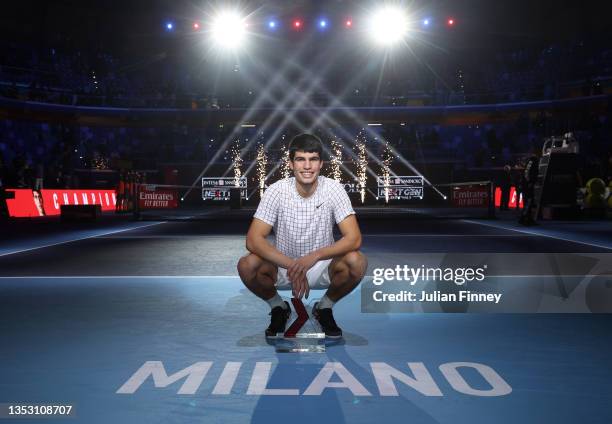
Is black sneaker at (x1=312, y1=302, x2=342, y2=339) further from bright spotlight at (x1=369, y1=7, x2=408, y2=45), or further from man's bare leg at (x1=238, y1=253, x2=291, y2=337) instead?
bright spotlight at (x1=369, y1=7, x2=408, y2=45)

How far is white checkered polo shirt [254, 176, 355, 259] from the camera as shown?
6.35m

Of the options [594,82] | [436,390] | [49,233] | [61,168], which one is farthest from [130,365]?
[594,82]

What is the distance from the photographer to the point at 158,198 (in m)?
46.7

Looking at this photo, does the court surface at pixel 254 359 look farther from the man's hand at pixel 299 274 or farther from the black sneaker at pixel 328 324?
the man's hand at pixel 299 274

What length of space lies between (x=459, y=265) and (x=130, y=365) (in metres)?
3.98

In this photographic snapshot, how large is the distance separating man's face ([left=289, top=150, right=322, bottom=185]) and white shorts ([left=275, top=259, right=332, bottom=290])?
86 centimetres

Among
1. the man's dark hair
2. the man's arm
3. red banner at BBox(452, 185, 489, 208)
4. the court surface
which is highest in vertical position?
the man's dark hair

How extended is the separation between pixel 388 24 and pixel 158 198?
1675 centimetres

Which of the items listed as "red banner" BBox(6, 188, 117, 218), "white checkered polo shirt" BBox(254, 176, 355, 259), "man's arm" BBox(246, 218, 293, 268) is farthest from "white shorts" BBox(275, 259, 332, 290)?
"red banner" BBox(6, 188, 117, 218)

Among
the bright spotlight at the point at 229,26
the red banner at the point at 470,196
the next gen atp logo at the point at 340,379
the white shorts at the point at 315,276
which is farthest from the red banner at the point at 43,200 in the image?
the next gen atp logo at the point at 340,379

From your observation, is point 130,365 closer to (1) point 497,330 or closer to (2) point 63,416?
(2) point 63,416

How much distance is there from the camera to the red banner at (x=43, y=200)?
3140 cm

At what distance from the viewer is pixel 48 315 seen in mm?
8055

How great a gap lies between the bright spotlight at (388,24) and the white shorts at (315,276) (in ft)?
140
